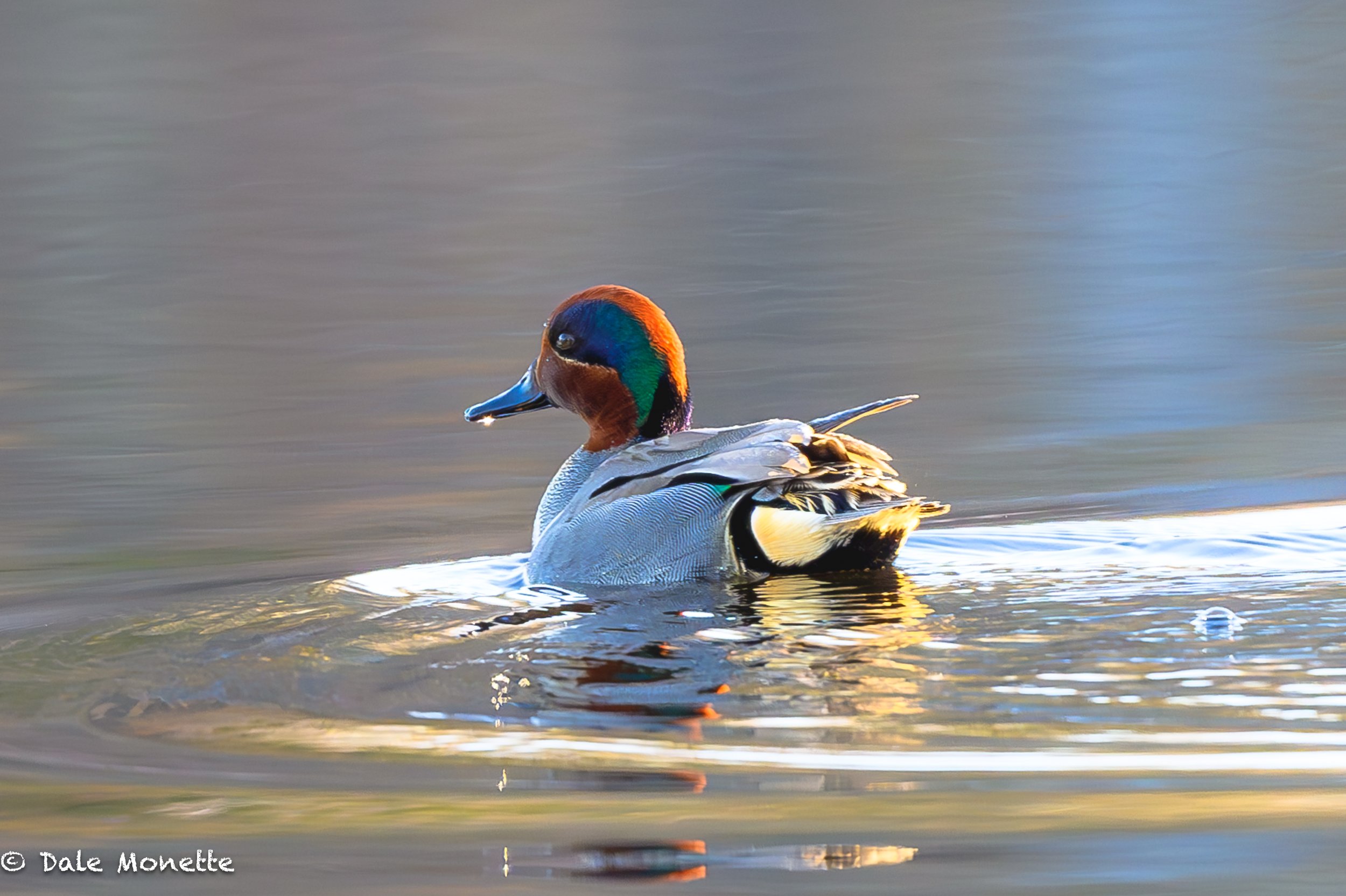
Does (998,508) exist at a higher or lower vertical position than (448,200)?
lower

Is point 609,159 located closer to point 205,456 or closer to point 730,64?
point 730,64

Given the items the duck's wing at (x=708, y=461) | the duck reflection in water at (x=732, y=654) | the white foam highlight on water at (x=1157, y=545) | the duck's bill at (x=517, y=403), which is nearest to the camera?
the duck reflection in water at (x=732, y=654)

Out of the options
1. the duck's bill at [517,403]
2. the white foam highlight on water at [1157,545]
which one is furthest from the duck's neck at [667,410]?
the white foam highlight on water at [1157,545]

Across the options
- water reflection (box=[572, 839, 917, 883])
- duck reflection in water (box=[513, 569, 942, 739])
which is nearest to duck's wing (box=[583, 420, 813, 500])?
duck reflection in water (box=[513, 569, 942, 739])

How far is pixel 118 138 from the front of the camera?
19875 mm

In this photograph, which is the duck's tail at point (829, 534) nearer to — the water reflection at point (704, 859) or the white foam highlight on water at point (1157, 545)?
the white foam highlight on water at point (1157, 545)

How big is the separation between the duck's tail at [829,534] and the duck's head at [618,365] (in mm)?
966

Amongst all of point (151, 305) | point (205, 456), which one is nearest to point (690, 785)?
point (205, 456)

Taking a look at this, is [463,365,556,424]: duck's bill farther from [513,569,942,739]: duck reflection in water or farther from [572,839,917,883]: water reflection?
[572,839,917,883]: water reflection

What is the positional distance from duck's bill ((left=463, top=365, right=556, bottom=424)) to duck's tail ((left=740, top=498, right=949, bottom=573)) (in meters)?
1.50

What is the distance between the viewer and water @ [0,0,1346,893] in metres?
4.11

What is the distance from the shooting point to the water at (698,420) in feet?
13.5

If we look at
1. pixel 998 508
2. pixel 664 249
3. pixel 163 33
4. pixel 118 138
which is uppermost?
pixel 163 33

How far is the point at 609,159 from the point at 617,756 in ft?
49.1
